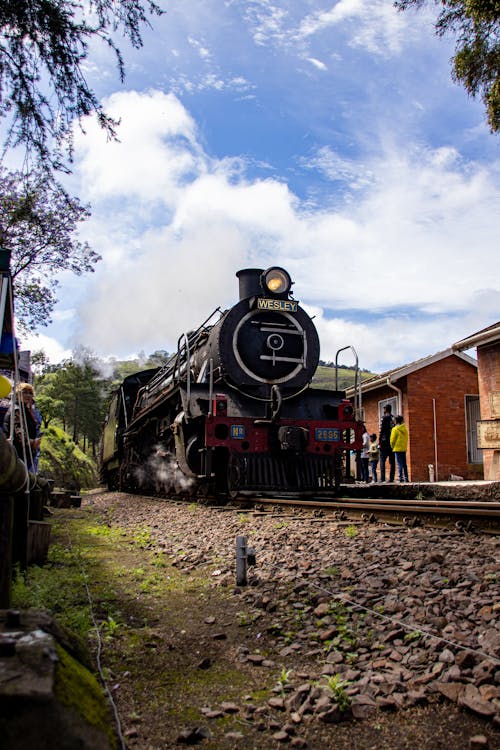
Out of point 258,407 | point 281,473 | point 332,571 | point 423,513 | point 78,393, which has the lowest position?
point 332,571

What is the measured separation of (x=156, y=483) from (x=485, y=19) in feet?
35.4

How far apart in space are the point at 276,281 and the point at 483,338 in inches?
224

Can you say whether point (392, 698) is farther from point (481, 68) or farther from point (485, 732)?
point (481, 68)

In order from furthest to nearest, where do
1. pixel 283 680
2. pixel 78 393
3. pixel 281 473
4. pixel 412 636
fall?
1. pixel 78 393
2. pixel 281 473
3. pixel 412 636
4. pixel 283 680

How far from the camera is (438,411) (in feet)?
57.2

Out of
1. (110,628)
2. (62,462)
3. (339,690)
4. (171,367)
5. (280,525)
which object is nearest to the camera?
(339,690)

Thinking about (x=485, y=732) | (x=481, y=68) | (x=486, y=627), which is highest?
(x=481, y=68)

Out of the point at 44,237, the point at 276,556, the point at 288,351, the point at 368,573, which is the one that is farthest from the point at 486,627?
the point at 44,237

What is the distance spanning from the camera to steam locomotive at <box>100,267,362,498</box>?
9227 mm

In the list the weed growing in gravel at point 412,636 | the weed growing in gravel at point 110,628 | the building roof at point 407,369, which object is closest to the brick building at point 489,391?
the building roof at point 407,369

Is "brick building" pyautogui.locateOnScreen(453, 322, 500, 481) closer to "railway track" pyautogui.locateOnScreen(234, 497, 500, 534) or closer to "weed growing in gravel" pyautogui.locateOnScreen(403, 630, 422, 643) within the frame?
"railway track" pyautogui.locateOnScreen(234, 497, 500, 534)

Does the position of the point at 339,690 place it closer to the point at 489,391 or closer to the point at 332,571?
the point at 332,571

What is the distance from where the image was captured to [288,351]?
1047 centimetres

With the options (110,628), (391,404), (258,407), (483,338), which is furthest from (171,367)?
(110,628)
